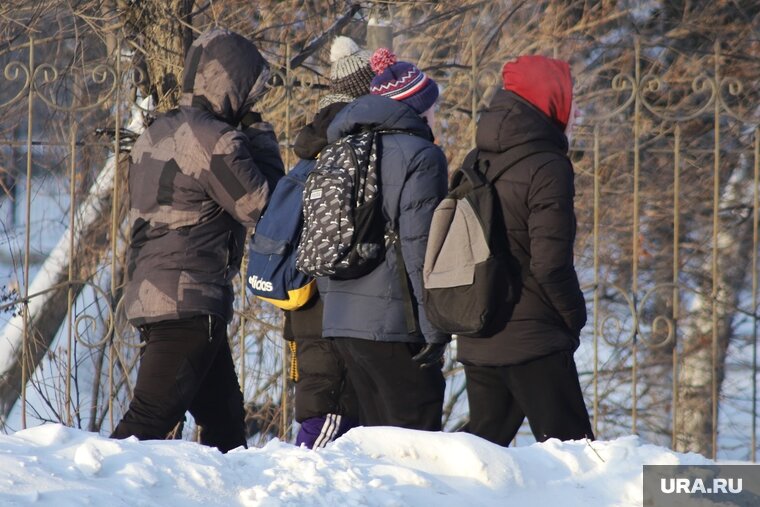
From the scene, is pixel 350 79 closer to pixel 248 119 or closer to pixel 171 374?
pixel 248 119

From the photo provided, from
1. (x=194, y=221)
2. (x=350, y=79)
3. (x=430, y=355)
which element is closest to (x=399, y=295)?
(x=430, y=355)

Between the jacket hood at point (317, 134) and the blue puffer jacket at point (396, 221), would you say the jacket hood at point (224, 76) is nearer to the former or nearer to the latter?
the jacket hood at point (317, 134)

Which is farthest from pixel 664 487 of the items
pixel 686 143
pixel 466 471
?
pixel 686 143

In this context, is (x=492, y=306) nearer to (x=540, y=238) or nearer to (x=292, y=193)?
(x=540, y=238)

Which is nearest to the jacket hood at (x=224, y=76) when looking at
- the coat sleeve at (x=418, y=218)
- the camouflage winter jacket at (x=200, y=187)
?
the camouflage winter jacket at (x=200, y=187)

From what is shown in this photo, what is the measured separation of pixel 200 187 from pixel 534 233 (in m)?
1.19

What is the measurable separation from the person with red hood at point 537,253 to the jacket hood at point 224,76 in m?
0.88

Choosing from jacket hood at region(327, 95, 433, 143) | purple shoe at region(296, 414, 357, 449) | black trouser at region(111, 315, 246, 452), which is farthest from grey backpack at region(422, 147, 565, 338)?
black trouser at region(111, 315, 246, 452)

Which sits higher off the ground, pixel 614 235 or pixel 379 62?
pixel 379 62

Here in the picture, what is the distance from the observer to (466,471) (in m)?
2.91

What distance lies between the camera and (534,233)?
11.9 ft

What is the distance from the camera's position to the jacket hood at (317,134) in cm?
412

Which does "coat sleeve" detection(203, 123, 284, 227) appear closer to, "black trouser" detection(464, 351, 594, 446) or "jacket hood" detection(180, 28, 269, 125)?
"jacket hood" detection(180, 28, 269, 125)

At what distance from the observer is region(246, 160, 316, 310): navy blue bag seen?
13.2 ft
